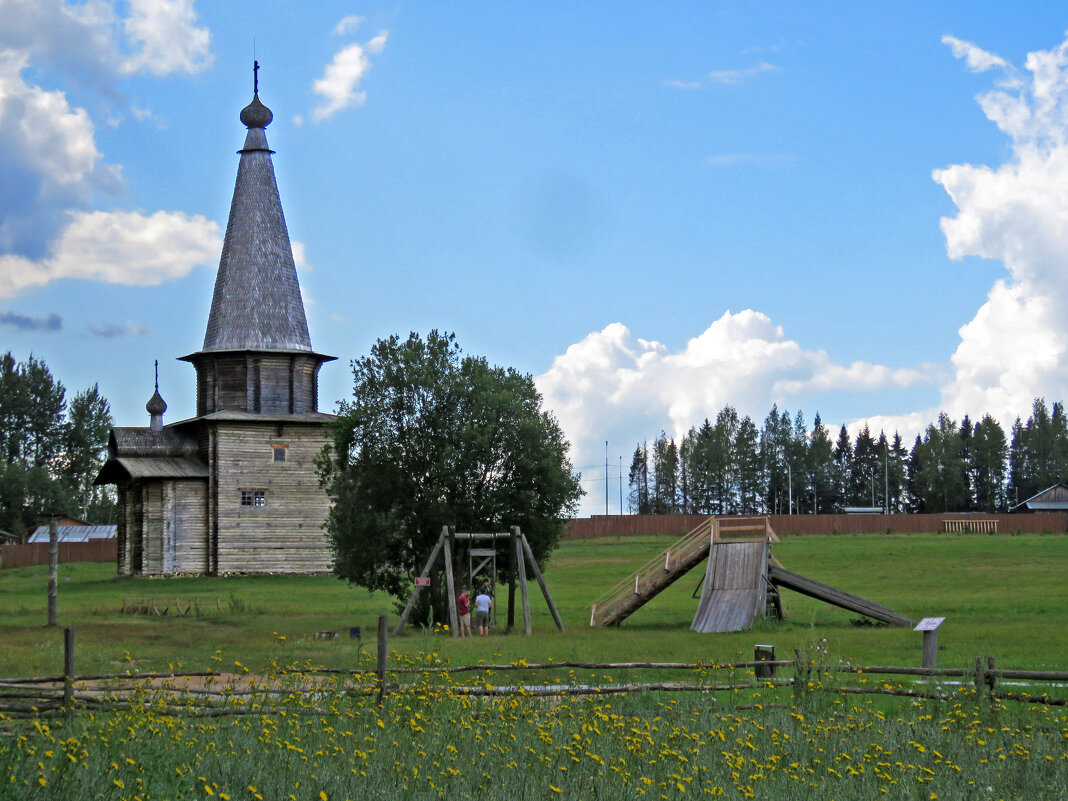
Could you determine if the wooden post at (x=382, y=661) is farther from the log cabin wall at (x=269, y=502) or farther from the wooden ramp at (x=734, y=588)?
the log cabin wall at (x=269, y=502)

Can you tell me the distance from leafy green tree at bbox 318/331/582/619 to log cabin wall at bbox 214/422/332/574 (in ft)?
85.0

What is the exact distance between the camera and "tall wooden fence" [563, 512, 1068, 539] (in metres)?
84.2

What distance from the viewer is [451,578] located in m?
29.6

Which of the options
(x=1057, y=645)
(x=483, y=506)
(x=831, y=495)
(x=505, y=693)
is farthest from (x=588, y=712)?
(x=831, y=495)

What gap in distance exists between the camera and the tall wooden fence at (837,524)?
84.2 meters

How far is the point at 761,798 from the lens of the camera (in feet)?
31.5

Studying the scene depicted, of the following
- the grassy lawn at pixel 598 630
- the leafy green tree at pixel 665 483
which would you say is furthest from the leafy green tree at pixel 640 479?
the grassy lawn at pixel 598 630

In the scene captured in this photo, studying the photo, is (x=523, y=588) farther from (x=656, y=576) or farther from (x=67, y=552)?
(x=67, y=552)

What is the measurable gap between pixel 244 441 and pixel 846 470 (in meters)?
104

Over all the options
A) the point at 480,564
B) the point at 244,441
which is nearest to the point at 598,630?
the point at 480,564

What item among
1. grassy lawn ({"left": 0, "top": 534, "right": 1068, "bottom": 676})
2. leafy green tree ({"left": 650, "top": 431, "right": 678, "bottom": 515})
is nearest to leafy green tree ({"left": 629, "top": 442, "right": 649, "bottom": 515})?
leafy green tree ({"left": 650, "top": 431, "right": 678, "bottom": 515})

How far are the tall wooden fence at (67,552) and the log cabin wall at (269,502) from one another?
25166 mm

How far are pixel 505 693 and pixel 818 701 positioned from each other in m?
3.47

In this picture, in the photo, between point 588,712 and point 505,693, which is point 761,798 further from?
point 505,693
